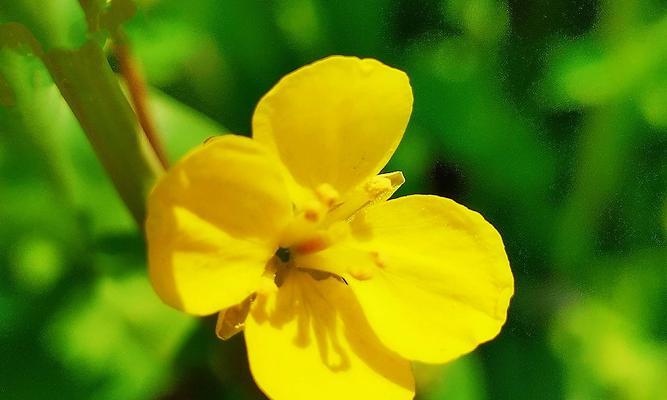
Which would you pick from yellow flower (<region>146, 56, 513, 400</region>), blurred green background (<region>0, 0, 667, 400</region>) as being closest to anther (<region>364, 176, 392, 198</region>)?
yellow flower (<region>146, 56, 513, 400</region>)

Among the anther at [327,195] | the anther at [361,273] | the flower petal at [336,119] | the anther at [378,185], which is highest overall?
the flower petal at [336,119]

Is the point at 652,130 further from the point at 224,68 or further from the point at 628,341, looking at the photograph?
the point at 224,68

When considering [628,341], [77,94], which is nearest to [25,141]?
[77,94]

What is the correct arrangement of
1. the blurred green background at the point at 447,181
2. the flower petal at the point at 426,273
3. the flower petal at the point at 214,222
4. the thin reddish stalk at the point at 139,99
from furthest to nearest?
the blurred green background at the point at 447,181, the thin reddish stalk at the point at 139,99, the flower petal at the point at 426,273, the flower petal at the point at 214,222

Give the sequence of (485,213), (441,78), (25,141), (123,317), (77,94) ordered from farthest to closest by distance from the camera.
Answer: (485,213), (441,78), (123,317), (25,141), (77,94)

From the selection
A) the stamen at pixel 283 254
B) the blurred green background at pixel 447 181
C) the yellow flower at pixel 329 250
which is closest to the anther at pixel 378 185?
the yellow flower at pixel 329 250

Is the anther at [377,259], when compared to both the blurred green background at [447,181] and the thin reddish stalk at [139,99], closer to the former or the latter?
the thin reddish stalk at [139,99]

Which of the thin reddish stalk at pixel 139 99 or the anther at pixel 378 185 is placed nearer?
the anther at pixel 378 185
